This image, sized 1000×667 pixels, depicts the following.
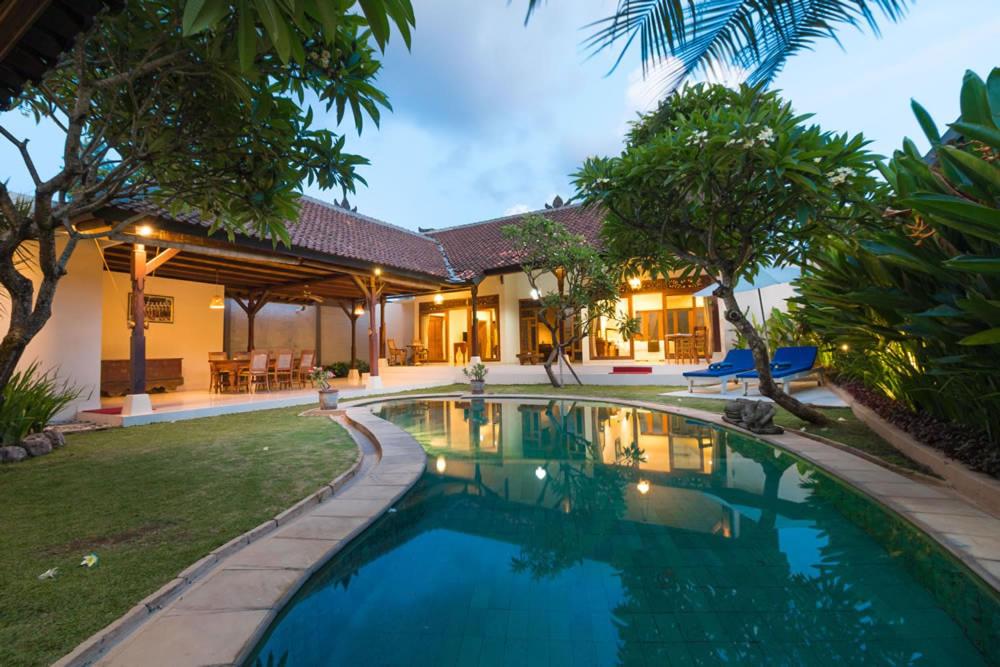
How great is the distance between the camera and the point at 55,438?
5.40 m

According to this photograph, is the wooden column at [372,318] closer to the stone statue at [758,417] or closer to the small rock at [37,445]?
the small rock at [37,445]

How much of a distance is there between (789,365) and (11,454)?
1091cm

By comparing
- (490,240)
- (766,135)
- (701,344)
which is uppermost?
(490,240)

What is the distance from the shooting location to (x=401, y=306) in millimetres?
18766

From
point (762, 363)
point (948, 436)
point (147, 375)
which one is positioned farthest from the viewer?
point (147, 375)

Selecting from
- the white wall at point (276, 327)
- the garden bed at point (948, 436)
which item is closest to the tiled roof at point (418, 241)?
the white wall at point (276, 327)

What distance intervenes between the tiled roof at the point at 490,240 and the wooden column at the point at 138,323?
318 inches

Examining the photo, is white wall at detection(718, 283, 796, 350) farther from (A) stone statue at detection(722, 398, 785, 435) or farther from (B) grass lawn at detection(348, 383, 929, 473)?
(A) stone statue at detection(722, 398, 785, 435)

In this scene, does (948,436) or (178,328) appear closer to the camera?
(948,436)

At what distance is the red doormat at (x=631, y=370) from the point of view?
11.9m

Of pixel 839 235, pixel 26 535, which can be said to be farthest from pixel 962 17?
pixel 26 535

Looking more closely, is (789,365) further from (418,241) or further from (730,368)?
(418,241)

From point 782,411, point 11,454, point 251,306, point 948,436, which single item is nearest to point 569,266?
point 782,411

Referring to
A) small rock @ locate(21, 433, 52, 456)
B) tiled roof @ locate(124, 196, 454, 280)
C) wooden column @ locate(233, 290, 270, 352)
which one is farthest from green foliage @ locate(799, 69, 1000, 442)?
wooden column @ locate(233, 290, 270, 352)
